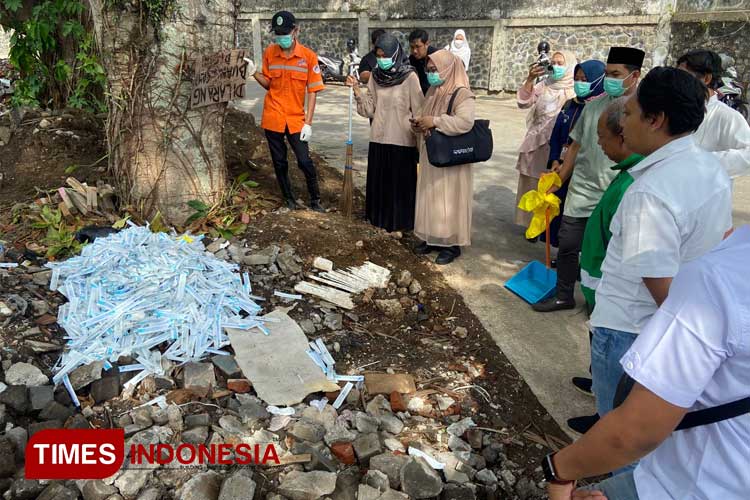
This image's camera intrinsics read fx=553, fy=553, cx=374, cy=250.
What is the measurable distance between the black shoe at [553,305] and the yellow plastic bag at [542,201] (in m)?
0.53

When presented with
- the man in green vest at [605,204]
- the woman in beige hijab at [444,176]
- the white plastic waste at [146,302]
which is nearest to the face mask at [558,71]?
the woman in beige hijab at [444,176]

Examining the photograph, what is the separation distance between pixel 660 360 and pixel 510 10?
16.0m

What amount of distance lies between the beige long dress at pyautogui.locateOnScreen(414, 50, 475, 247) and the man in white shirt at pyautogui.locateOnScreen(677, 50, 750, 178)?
1.62m

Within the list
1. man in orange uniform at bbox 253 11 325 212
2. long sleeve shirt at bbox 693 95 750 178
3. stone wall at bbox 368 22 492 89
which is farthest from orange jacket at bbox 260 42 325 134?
stone wall at bbox 368 22 492 89

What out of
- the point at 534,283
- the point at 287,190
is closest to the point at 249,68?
the point at 287,190

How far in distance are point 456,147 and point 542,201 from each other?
0.87 metres

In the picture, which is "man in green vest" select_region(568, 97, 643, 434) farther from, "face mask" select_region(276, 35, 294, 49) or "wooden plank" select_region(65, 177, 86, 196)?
"wooden plank" select_region(65, 177, 86, 196)

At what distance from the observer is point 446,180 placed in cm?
473

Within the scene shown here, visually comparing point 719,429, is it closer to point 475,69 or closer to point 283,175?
point 283,175

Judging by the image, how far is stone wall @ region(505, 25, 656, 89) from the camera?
1401 centimetres

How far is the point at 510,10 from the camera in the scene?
599 inches

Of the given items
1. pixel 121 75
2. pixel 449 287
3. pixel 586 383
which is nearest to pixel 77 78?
pixel 121 75

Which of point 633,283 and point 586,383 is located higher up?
point 633,283

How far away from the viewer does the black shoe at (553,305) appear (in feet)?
13.5
